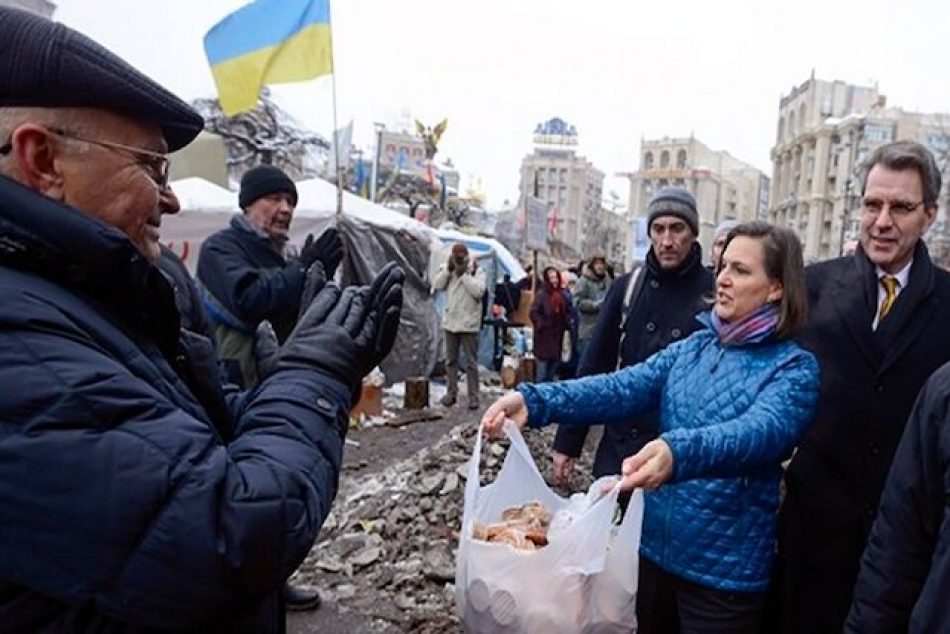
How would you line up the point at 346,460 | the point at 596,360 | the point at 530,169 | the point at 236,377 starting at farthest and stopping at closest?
the point at 530,169, the point at 346,460, the point at 596,360, the point at 236,377

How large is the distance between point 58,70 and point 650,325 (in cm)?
273

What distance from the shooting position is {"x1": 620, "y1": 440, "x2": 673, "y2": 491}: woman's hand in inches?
70.1

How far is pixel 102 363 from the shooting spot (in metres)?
0.98

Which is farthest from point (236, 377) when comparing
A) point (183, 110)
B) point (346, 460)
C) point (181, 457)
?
point (346, 460)

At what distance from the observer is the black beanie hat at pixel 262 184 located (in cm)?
366

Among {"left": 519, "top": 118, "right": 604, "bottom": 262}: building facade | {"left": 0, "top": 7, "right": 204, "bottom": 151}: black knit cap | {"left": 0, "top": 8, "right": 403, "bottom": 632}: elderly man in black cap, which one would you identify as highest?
{"left": 519, "top": 118, "right": 604, "bottom": 262}: building facade

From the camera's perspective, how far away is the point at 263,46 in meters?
5.77

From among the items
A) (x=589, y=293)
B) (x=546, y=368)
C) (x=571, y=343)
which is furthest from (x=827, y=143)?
(x=546, y=368)

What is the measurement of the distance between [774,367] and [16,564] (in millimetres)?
1943

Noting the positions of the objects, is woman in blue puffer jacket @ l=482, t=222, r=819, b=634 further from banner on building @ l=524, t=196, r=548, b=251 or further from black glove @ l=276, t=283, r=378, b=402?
banner on building @ l=524, t=196, r=548, b=251

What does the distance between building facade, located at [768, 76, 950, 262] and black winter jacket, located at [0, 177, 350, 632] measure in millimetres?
51488

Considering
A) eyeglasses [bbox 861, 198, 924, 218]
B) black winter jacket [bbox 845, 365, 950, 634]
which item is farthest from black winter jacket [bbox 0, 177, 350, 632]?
eyeglasses [bbox 861, 198, 924, 218]

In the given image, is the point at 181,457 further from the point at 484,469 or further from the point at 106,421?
the point at 484,469

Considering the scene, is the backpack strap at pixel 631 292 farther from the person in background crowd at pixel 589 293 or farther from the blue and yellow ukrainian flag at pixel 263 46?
the person in background crowd at pixel 589 293
